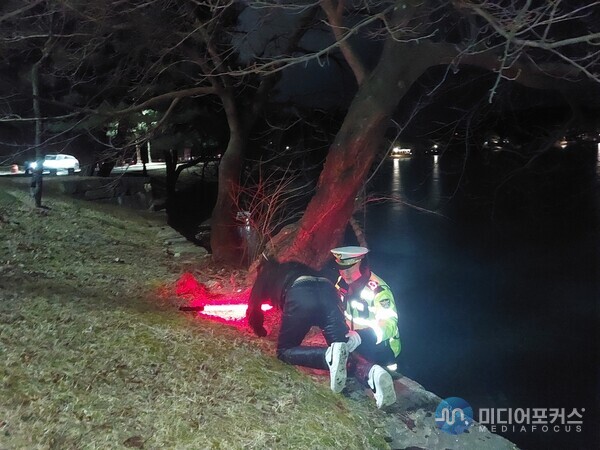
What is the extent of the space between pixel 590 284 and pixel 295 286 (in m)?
11.2

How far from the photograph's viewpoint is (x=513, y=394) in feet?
24.3

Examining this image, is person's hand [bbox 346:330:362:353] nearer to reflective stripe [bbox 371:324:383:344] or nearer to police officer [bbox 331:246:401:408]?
police officer [bbox 331:246:401:408]

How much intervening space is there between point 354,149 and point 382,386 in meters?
3.55

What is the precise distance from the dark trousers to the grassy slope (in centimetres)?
17

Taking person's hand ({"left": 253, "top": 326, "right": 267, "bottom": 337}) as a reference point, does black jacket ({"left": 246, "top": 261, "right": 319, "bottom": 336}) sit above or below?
above

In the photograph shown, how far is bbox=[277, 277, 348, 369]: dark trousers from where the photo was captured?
5.07 m

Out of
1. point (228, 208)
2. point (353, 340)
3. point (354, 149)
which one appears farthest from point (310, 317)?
point (228, 208)

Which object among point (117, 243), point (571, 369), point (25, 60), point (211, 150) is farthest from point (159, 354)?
point (211, 150)

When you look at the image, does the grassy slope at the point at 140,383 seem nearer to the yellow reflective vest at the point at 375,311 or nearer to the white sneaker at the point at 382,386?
the white sneaker at the point at 382,386

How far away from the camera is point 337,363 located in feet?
15.3

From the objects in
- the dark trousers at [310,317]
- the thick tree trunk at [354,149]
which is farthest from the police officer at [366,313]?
the thick tree trunk at [354,149]

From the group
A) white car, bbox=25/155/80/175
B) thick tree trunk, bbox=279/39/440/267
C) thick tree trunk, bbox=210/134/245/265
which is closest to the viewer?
thick tree trunk, bbox=279/39/440/267

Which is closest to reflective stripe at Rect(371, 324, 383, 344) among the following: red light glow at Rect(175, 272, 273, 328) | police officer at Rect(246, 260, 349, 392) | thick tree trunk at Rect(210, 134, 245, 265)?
police officer at Rect(246, 260, 349, 392)

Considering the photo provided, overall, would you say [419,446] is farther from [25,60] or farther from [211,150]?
[211,150]
